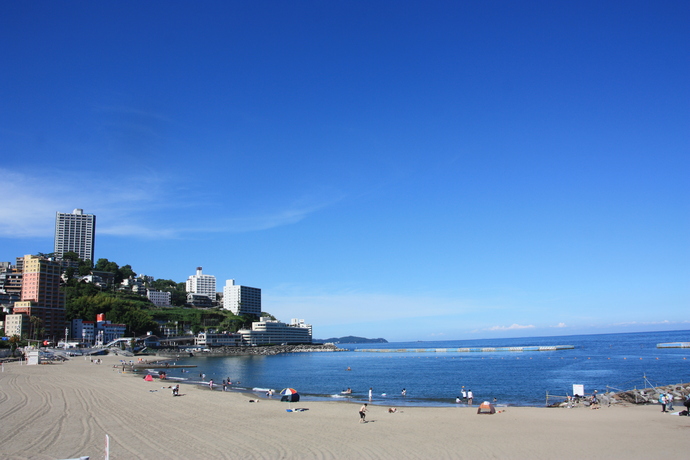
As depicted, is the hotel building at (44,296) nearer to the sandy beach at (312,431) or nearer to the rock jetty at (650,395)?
the sandy beach at (312,431)

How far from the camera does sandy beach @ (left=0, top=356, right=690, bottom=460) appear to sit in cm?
1867

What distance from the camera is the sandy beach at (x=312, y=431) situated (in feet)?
61.3

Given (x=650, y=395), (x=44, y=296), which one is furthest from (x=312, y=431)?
(x=44, y=296)

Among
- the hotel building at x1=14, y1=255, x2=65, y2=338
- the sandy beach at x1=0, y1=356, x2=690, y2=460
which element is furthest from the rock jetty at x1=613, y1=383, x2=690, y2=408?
the hotel building at x1=14, y1=255, x2=65, y2=338

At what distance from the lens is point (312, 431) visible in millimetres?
23938

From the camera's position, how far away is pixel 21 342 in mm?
106000

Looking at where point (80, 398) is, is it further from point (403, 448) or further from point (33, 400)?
point (403, 448)

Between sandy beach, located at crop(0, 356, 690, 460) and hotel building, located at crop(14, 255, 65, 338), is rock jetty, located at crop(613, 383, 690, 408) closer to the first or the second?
sandy beach, located at crop(0, 356, 690, 460)

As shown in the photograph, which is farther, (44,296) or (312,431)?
(44,296)

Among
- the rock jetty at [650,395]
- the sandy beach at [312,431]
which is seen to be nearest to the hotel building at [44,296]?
the sandy beach at [312,431]

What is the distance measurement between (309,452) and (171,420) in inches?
453

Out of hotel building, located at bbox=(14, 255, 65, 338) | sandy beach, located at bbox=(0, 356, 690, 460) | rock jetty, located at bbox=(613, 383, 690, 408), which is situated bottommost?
rock jetty, located at bbox=(613, 383, 690, 408)

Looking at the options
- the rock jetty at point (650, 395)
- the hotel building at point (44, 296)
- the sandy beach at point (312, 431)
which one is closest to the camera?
the sandy beach at point (312, 431)

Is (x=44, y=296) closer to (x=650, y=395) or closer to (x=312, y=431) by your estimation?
(x=312, y=431)
